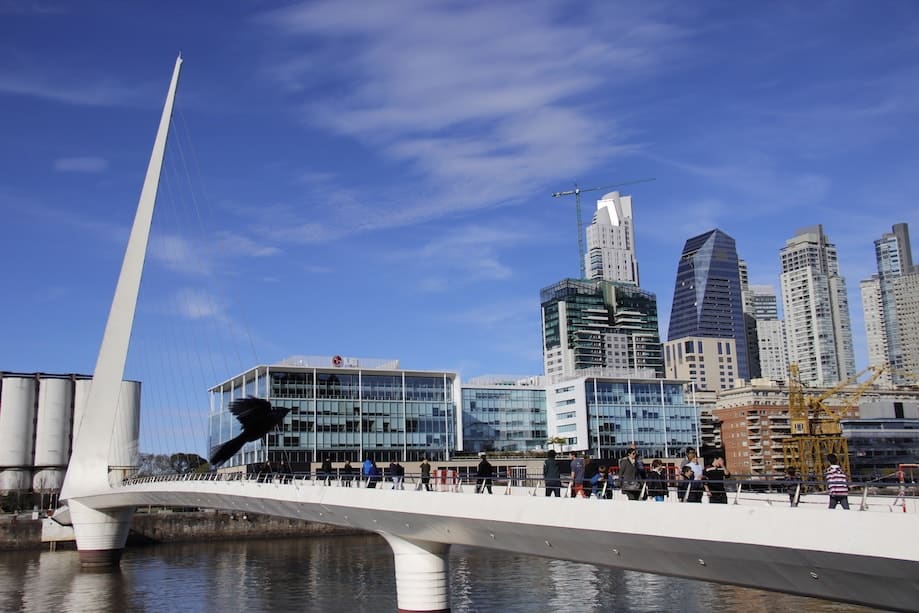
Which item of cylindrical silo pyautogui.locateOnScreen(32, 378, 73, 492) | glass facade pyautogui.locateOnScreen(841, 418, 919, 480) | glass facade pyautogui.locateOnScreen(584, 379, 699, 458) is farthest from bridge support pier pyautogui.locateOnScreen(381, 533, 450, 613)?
glass facade pyautogui.locateOnScreen(841, 418, 919, 480)

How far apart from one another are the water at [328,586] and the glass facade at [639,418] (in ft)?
163

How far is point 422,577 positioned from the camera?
27547mm

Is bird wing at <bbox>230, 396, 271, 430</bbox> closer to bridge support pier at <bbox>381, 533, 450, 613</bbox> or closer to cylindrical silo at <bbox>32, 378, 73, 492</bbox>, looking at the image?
bridge support pier at <bbox>381, 533, 450, 613</bbox>

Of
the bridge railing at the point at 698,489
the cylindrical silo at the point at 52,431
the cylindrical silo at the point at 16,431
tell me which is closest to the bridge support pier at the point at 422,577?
the bridge railing at the point at 698,489

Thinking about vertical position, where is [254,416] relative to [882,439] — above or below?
above

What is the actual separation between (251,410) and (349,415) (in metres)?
51.2

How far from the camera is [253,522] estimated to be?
7306 cm

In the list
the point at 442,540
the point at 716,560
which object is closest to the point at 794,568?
the point at 716,560

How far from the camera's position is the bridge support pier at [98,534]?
180 feet

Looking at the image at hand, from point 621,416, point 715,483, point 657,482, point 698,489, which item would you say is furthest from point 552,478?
point 621,416

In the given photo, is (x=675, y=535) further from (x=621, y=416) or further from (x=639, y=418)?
(x=639, y=418)

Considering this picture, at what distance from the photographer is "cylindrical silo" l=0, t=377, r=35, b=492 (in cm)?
8950

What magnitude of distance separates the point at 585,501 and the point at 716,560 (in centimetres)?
310

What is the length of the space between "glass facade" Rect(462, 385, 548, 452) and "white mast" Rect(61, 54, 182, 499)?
50.0 meters
